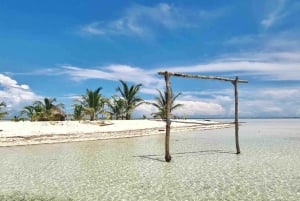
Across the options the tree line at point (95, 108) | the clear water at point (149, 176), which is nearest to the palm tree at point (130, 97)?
the tree line at point (95, 108)

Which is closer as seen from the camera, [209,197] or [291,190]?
[209,197]

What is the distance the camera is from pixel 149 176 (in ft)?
38.8

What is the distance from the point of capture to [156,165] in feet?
46.7

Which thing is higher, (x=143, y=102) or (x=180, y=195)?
(x=143, y=102)

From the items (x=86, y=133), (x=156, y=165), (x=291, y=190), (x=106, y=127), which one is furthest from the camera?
(x=106, y=127)

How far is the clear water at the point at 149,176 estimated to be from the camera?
923cm

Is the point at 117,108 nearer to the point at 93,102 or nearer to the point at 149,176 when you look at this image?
the point at 93,102

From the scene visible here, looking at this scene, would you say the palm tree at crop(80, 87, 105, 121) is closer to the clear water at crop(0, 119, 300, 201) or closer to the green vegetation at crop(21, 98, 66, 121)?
the green vegetation at crop(21, 98, 66, 121)

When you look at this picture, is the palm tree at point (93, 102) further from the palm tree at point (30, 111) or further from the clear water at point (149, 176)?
the clear water at point (149, 176)

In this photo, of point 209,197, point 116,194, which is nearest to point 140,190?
point 116,194

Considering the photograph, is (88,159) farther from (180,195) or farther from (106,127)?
(106,127)

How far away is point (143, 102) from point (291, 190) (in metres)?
32.3

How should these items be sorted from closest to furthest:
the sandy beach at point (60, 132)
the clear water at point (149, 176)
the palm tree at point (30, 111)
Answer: the clear water at point (149, 176), the sandy beach at point (60, 132), the palm tree at point (30, 111)

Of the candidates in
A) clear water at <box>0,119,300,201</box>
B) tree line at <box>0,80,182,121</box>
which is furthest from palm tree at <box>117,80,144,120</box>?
clear water at <box>0,119,300,201</box>
